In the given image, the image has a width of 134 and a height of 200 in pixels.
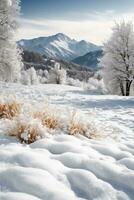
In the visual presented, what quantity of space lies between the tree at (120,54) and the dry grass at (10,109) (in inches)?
987

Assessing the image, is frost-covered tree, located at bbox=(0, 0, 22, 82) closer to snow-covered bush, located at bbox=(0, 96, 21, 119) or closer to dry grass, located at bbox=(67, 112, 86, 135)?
snow-covered bush, located at bbox=(0, 96, 21, 119)

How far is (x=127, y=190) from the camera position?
3992 millimetres

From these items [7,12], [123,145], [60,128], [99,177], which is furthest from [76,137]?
[7,12]

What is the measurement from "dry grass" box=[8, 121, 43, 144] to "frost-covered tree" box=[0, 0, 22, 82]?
20.8m

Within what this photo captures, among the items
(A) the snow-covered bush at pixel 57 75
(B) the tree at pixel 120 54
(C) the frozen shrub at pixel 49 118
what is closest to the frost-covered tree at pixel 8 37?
(B) the tree at pixel 120 54

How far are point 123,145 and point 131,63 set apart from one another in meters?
26.2

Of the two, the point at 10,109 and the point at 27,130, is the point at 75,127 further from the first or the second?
the point at 10,109

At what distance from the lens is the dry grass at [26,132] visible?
5.61 metres

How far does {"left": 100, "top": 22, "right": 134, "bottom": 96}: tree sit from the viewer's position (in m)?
32.0

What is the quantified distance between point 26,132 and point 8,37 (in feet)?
70.1

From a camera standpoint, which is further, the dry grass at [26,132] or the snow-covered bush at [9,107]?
the snow-covered bush at [9,107]

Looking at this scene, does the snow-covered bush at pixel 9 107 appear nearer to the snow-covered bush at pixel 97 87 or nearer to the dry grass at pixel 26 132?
the dry grass at pixel 26 132

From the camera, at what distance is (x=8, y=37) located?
85.4ft

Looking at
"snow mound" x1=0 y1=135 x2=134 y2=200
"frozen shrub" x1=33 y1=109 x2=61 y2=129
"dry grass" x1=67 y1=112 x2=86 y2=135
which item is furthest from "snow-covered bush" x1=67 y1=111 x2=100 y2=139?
"snow mound" x1=0 y1=135 x2=134 y2=200
